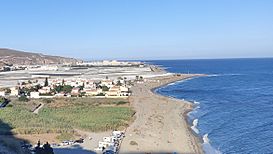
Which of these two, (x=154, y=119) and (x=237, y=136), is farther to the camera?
(x=154, y=119)

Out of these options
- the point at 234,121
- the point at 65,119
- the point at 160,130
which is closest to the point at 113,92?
the point at 65,119

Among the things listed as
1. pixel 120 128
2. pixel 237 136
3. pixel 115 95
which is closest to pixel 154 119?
pixel 120 128

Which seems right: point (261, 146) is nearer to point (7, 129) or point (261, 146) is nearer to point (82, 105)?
point (7, 129)

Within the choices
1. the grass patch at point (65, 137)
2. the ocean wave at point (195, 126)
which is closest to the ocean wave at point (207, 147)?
the ocean wave at point (195, 126)

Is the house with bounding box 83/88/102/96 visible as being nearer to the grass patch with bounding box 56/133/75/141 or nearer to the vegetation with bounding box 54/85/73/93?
the vegetation with bounding box 54/85/73/93

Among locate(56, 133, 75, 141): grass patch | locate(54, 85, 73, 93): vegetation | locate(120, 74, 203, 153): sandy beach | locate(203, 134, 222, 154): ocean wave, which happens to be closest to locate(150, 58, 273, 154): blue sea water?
locate(203, 134, 222, 154): ocean wave

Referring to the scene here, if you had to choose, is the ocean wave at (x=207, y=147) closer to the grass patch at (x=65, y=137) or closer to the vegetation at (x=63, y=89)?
the grass patch at (x=65, y=137)

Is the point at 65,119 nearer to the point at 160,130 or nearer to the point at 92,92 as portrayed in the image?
the point at 160,130
